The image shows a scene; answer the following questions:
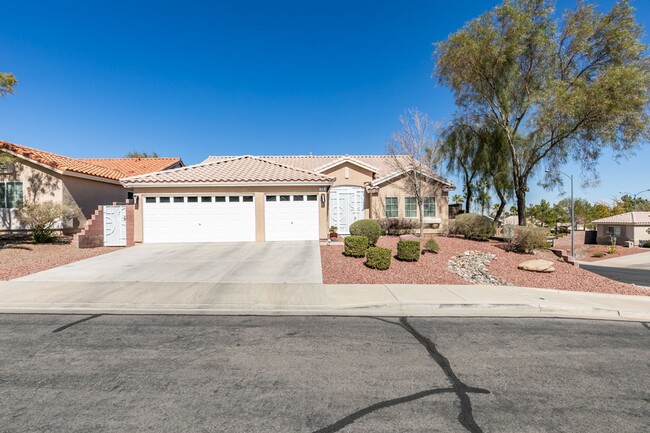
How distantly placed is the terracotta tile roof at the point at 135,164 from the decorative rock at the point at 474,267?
72.1ft

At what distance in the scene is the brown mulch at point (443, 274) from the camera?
9.66 m

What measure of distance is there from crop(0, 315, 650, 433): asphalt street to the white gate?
9.77 metres

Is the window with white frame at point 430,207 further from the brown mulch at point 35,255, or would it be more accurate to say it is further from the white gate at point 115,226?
the brown mulch at point 35,255

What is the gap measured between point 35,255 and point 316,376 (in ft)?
46.9

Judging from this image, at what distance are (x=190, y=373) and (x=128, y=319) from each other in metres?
2.94

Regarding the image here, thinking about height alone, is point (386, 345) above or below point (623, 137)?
below

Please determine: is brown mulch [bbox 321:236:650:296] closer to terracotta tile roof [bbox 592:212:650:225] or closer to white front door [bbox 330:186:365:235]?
white front door [bbox 330:186:365:235]

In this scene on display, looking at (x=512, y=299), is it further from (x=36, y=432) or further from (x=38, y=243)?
(x=38, y=243)

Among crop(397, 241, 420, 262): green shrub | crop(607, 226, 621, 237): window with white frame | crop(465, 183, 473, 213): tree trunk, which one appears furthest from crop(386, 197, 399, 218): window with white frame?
crop(607, 226, 621, 237): window with white frame

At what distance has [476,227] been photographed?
16797 mm

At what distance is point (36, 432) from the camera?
293 centimetres

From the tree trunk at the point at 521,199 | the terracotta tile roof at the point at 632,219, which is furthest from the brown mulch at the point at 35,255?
the terracotta tile roof at the point at 632,219

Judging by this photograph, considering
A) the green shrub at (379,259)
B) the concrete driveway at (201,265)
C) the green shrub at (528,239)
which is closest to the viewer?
the concrete driveway at (201,265)

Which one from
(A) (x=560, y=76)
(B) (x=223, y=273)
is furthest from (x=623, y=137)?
(B) (x=223, y=273)
